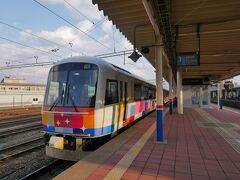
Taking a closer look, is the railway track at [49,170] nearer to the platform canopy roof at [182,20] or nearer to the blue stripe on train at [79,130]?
the blue stripe on train at [79,130]

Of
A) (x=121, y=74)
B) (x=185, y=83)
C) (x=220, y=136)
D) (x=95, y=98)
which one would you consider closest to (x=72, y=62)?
(x=95, y=98)

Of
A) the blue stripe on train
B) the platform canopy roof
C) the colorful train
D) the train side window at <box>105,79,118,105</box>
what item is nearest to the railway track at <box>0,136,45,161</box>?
the colorful train

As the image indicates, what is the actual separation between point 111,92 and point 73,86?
1.31 metres

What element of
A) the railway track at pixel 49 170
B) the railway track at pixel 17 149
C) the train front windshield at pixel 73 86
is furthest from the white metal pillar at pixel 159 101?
the railway track at pixel 17 149

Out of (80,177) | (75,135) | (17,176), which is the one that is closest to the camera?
(80,177)

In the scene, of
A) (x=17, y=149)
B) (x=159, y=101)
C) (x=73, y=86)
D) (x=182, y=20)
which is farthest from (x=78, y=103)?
(x=182, y=20)

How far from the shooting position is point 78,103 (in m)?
6.05

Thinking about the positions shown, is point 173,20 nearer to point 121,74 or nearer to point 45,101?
point 121,74

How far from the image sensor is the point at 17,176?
205 inches

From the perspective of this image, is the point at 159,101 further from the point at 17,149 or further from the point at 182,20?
the point at 17,149

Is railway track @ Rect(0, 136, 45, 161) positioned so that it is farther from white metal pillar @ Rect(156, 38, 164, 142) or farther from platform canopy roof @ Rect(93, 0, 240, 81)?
platform canopy roof @ Rect(93, 0, 240, 81)

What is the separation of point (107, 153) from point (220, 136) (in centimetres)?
465

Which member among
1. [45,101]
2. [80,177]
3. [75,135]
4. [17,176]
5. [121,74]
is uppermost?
[121,74]

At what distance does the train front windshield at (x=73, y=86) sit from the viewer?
610 centimetres
